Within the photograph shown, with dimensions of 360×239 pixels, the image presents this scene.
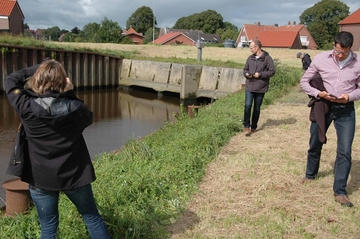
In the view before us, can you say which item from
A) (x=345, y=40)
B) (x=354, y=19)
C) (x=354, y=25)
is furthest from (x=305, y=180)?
(x=354, y=19)

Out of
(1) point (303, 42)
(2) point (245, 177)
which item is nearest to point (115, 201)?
(2) point (245, 177)

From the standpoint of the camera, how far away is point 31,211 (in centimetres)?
376

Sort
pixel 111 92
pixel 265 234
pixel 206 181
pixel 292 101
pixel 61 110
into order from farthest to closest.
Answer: pixel 111 92 < pixel 292 101 < pixel 206 181 < pixel 265 234 < pixel 61 110

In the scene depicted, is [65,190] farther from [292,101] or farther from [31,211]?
[292,101]

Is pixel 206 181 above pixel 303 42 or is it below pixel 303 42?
below

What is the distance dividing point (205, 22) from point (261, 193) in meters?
101

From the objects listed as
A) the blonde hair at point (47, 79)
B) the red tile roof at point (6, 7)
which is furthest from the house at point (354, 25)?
the blonde hair at point (47, 79)

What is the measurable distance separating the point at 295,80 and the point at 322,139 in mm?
10473

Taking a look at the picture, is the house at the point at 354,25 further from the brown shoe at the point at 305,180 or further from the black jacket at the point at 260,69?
the brown shoe at the point at 305,180

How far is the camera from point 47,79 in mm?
2568

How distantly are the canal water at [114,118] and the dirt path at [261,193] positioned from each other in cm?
267

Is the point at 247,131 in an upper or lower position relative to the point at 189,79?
lower

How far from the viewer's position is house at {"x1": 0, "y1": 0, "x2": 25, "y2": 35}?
4650 centimetres

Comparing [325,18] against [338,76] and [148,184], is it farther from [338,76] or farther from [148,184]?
[148,184]
